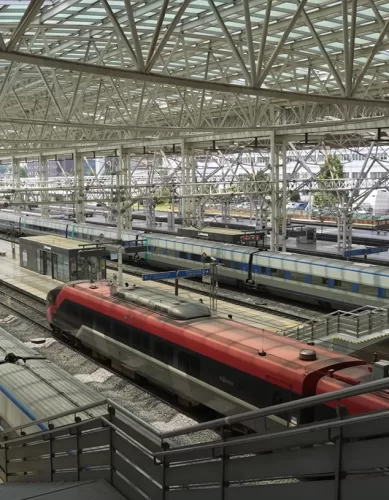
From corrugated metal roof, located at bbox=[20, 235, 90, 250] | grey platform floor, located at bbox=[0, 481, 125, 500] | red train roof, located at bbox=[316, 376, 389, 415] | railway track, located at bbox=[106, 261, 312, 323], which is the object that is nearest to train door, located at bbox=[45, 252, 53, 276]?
corrugated metal roof, located at bbox=[20, 235, 90, 250]

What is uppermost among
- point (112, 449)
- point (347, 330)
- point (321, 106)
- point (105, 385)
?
point (321, 106)

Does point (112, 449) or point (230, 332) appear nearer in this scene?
point (112, 449)

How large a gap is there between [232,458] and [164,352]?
7.24 metres

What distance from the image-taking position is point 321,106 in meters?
24.3

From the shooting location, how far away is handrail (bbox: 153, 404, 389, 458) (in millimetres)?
2752

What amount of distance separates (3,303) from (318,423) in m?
19.6

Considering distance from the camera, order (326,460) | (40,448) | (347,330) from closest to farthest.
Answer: (326,460), (40,448), (347,330)

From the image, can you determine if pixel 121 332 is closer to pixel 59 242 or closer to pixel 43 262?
pixel 59 242

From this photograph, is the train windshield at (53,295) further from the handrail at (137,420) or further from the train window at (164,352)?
the handrail at (137,420)

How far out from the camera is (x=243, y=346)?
363 inches

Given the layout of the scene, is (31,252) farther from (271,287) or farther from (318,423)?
(318,423)

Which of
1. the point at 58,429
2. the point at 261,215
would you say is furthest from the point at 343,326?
the point at 261,215

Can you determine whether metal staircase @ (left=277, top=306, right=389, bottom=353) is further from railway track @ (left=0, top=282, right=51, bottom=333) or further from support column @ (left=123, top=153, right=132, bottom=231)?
support column @ (left=123, top=153, right=132, bottom=231)

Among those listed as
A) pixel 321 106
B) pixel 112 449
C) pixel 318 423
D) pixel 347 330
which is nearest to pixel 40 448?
pixel 112 449
